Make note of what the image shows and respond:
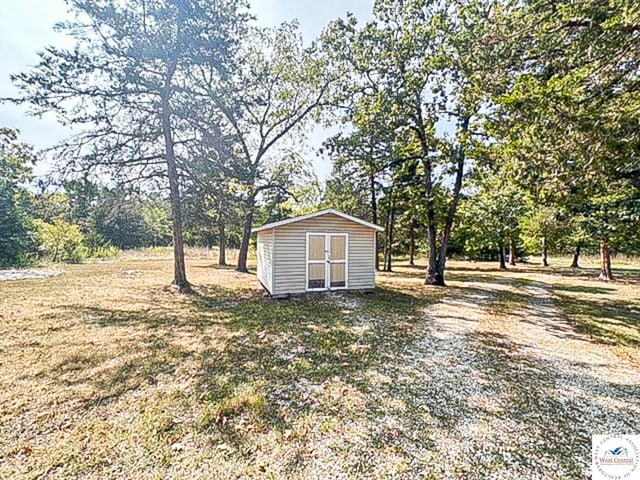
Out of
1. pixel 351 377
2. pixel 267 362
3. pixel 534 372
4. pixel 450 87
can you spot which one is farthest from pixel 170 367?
Result: pixel 450 87

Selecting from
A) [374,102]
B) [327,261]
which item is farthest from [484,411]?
[374,102]

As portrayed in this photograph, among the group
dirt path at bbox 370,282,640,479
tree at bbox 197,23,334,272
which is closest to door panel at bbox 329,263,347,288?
tree at bbox 197,23,334,272

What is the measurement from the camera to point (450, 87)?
34.9ft

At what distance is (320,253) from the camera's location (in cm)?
938

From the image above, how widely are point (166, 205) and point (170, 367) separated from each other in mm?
8230

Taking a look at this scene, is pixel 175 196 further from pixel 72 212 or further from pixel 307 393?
pixel 307 393

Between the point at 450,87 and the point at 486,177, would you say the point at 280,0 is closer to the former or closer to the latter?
the point at 450,87

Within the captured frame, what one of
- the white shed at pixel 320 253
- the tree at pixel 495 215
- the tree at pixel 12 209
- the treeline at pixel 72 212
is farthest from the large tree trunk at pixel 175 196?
the tree at pixel 495 215

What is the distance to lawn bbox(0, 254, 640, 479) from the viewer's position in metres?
2.36

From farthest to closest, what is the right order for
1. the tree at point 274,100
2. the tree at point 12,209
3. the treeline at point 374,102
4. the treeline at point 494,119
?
the tree at point 12,209 < the tree at point 274,100 < the treeline at point 374,102 < the treeline at point 494,119

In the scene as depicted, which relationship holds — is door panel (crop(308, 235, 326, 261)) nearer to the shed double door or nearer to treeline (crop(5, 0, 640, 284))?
the shed double door

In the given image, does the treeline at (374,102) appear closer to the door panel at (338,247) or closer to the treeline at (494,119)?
the treeline at (494,119)

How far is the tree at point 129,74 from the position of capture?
759cm

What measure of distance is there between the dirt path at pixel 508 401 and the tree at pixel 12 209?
19.3m
